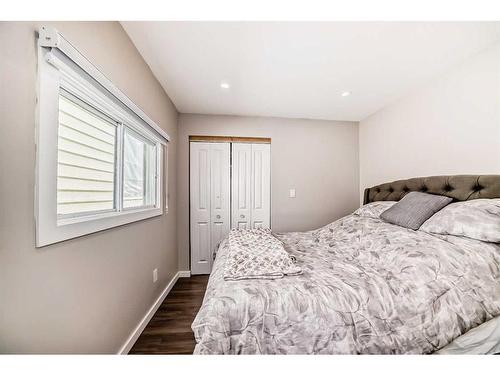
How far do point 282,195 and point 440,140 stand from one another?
1843 millimetres

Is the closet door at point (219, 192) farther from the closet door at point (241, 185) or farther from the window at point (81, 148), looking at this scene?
the window at point (81, 148)

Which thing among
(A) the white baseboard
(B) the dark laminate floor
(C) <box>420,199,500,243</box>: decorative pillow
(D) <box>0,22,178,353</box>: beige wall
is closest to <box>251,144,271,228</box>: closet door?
(B) the dark laminate floor

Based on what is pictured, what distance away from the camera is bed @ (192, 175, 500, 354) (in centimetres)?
90

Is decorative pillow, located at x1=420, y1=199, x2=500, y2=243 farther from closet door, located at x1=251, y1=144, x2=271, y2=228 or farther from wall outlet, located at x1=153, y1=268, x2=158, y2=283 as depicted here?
wall outlet, located at x1=153, y1=268, x2=158, y2=283

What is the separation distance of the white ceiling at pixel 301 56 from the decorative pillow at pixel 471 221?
1.20m

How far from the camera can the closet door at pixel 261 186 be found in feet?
9.62

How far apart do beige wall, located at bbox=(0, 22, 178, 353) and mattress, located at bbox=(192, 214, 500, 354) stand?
24.2 inches

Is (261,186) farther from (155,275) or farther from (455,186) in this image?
(455,186)

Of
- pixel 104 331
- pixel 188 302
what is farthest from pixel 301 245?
pixel 104 331

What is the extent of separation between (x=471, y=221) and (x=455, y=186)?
51 cm

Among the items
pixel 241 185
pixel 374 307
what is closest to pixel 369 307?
pixel 374 307

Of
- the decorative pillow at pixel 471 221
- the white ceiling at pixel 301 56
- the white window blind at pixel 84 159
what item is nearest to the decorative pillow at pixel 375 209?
the decorative pillow at pixel 471 221
